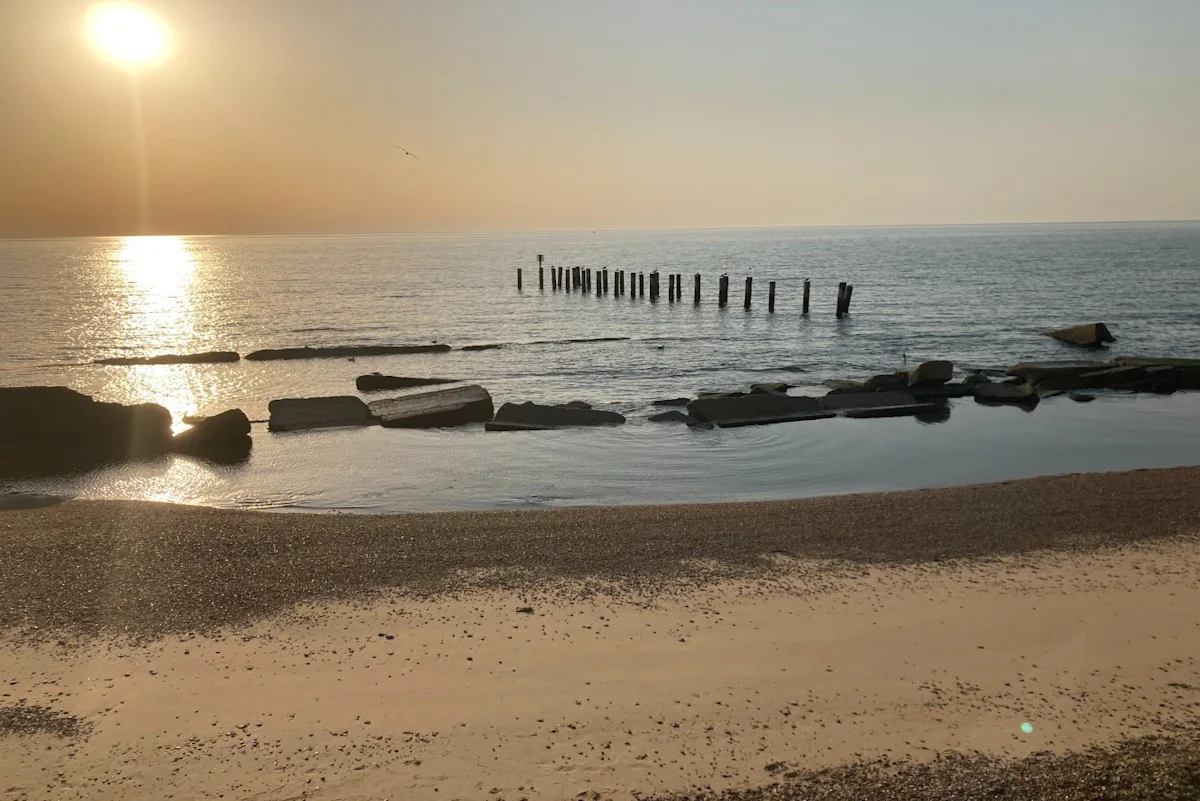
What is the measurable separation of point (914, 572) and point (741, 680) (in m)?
3.02

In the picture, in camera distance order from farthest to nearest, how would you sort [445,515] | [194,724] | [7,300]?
[7,300] < [445,515] < [194,724]

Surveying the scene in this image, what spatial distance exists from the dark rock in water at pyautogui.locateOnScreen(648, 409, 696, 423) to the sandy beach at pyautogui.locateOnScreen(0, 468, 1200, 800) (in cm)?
759

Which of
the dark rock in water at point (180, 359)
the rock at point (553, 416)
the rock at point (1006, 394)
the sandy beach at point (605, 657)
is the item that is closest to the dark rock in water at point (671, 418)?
the rock at point (553, 416)

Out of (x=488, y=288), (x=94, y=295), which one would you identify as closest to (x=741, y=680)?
(x=488, y=288)

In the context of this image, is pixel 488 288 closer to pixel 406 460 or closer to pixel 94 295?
pixel 94 295

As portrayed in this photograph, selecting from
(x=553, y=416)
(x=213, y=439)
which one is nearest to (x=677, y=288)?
(x=553, y=416)

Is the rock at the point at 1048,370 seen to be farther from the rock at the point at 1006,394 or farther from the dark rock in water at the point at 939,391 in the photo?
the dark rock in water at the point at 939,391

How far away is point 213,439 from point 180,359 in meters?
16.5

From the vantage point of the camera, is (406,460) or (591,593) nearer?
(591,593)

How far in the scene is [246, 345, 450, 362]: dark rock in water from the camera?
99.0 ft

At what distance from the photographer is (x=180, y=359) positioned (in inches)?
1175

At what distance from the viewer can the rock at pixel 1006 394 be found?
19438 millimetres

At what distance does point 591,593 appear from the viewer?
771 cm

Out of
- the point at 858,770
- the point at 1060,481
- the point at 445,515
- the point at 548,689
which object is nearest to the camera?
the point at 858,770
